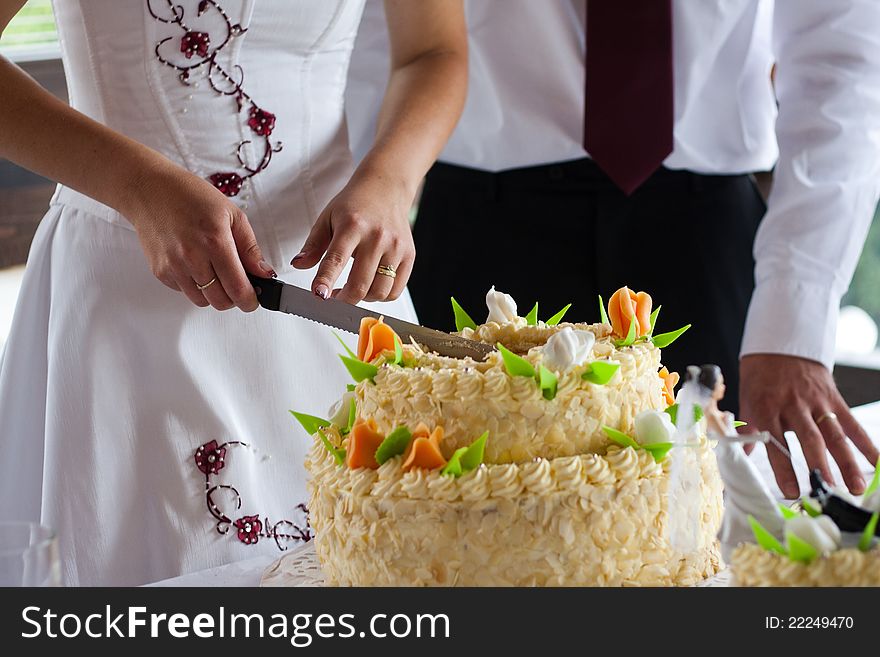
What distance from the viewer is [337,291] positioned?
4.93 feet

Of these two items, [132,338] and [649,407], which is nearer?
[649,407]

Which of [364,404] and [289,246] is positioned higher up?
[289,246]

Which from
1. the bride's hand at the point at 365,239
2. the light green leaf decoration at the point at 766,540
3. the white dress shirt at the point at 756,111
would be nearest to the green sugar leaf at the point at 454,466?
the light green leaf decoration at the point at 766,540

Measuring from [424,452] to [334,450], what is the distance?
172 mm

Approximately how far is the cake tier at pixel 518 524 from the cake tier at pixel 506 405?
0.11 feet

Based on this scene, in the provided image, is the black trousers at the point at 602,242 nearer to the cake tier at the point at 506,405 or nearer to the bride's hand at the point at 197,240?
the bride's hand at the point at 197,240

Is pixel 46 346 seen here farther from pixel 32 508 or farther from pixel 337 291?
pixel 337 291

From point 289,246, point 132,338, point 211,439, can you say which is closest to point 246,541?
point 211,439

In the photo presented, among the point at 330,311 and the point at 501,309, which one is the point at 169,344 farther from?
the point at 501,309

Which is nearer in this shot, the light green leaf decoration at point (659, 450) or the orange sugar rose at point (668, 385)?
the light green leaf decoration at point (659, 450)

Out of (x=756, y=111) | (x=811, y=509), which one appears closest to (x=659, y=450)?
(x=811, y=509)

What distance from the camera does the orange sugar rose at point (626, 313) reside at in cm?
130
